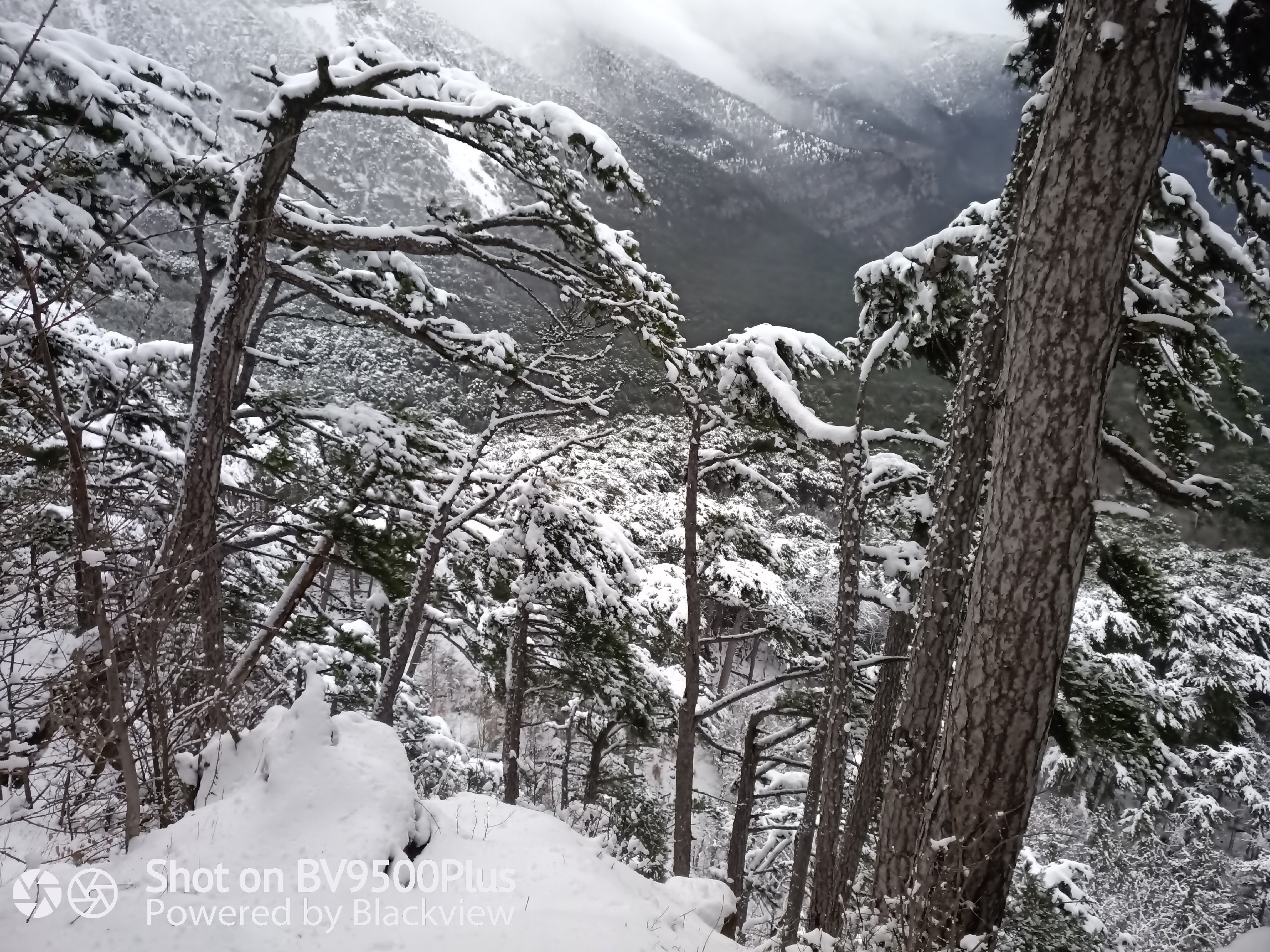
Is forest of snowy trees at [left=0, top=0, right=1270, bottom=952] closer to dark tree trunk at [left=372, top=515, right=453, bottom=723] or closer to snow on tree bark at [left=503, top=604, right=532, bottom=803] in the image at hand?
dark tree trunk at [left=372, top=515, right=453, bottom=723]

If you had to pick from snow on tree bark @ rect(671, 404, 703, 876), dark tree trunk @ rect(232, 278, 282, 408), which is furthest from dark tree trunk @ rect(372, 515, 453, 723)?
snow on tree bark @ rect(671, 404, 703, 876)

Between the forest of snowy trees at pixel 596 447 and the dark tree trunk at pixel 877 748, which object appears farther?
the dark tree trunk at pixel 877 748

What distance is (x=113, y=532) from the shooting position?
4387 millimetres

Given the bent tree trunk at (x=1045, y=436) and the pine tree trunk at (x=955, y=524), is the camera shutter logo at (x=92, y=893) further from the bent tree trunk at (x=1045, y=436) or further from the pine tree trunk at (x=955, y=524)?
the pine tree trunk at (x=955, y=524)

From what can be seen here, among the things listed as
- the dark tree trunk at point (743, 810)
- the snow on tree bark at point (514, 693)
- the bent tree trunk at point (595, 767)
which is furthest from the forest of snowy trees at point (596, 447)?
the bent tree trunk at point (595, 767)

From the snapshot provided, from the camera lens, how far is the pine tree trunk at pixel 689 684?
943cm

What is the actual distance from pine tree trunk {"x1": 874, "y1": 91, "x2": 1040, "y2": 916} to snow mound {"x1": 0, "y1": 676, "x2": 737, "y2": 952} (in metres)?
1.55

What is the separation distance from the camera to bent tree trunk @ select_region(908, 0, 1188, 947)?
2.86 meters

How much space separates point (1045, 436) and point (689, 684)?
7502 mm

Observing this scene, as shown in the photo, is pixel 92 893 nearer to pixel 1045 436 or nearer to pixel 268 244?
pixel 268 244

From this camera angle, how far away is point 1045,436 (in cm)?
302

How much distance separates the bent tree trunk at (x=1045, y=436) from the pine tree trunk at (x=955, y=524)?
3.93 ft

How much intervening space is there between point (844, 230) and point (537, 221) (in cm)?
9535

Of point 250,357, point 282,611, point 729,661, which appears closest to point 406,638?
point 282,611
